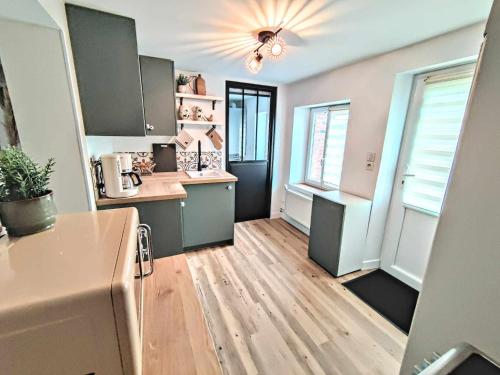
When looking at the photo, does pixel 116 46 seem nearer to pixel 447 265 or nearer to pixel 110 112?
pixel 110 112

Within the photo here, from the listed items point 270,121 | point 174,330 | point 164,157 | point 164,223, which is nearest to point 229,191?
point 164,223

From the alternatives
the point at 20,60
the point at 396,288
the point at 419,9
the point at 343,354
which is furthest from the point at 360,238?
the point at 20,60

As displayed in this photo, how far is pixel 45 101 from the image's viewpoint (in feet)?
3.89

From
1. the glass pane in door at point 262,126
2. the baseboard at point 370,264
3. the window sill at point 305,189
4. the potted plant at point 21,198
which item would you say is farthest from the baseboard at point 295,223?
the potted plant at point 21,198

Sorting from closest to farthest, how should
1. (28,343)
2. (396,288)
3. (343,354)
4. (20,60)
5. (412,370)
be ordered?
(28,343), (412,370), (20,60), (343,354), (396,288)

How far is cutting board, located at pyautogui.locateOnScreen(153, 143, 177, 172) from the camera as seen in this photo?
2.79 m

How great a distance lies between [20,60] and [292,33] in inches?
65.8

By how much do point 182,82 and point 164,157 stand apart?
96cm

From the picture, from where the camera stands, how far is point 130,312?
0.42 metres

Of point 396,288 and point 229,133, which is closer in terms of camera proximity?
point 396,288

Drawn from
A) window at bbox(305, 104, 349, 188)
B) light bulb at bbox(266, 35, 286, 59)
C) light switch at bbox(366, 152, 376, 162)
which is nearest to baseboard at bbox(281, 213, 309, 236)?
window at bbox(305, 104, 349, 188)

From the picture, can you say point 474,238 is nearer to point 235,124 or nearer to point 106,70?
point 106,70

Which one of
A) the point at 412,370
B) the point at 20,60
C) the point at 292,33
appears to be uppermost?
the point at 292,33

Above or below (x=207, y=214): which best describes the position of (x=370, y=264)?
below
